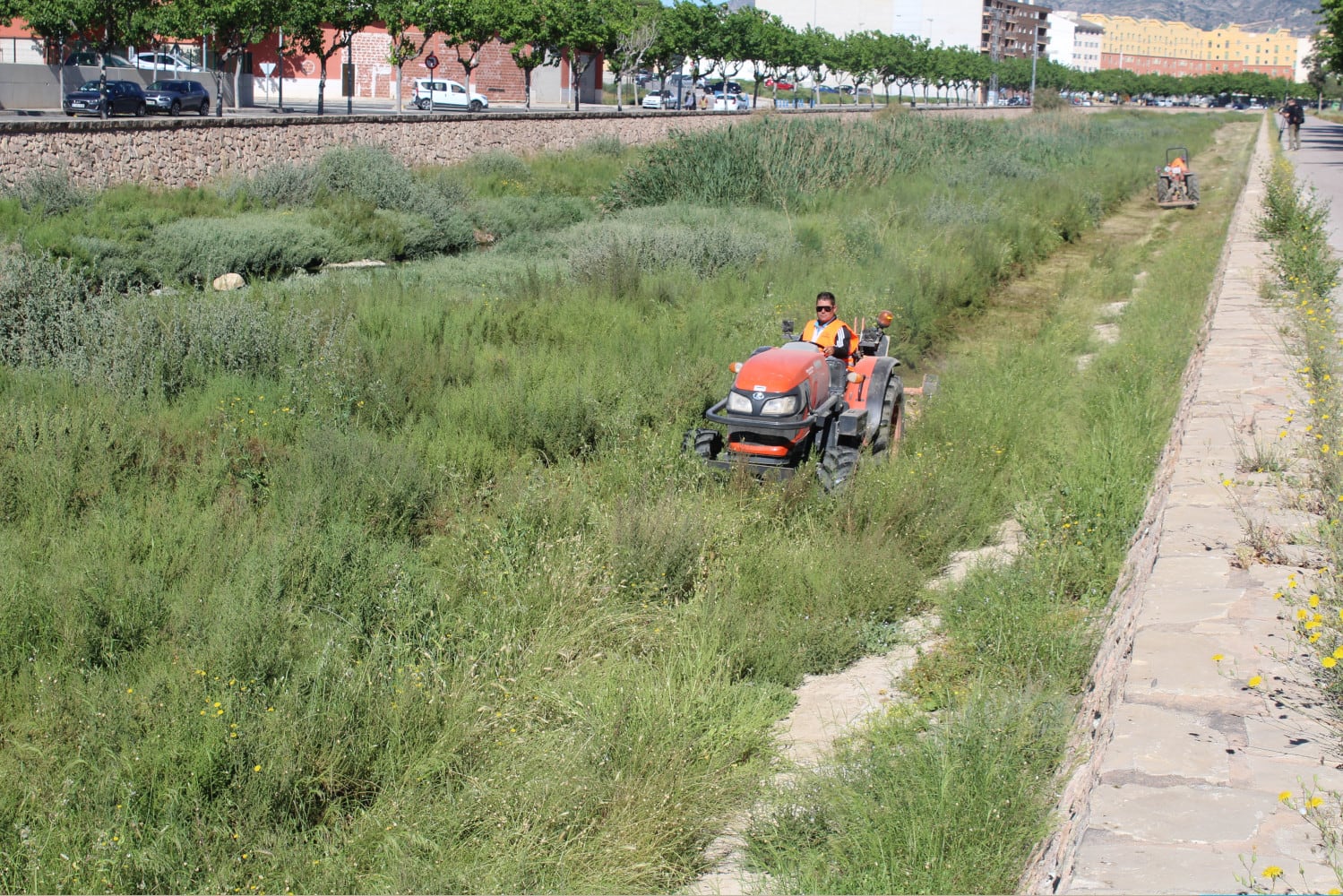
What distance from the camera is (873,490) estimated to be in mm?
7758

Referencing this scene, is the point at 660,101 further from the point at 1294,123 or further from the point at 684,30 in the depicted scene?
the point at 1294,123

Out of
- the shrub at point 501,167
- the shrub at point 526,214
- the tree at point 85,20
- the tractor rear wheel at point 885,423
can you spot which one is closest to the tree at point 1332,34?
the shrub at point 501,167

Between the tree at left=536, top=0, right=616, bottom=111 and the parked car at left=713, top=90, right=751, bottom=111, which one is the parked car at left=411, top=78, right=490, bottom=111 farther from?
the parked car at left=713, top=90, right=751, bottom=111

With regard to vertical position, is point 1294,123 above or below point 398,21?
below

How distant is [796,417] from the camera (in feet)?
25.2

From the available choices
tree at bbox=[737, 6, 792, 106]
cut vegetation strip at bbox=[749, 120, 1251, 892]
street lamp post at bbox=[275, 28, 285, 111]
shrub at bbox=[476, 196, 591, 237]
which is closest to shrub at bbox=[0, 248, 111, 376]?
cut vegetation strip at bbox=[749, 120, 1251, 892]

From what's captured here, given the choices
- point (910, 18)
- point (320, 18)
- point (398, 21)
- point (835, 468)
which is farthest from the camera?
point (910, 18)

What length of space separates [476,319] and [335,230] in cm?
1009

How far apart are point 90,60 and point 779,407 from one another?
45727 mm

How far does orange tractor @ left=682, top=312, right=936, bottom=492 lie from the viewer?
7.64 m

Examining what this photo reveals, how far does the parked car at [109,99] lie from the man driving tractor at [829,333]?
101 feet

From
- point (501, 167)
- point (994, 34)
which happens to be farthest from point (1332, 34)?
point (994, 34)

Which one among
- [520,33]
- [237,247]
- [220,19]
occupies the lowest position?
[237,247]

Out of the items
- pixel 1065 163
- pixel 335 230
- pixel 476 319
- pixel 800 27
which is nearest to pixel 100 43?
pixel 335 230
